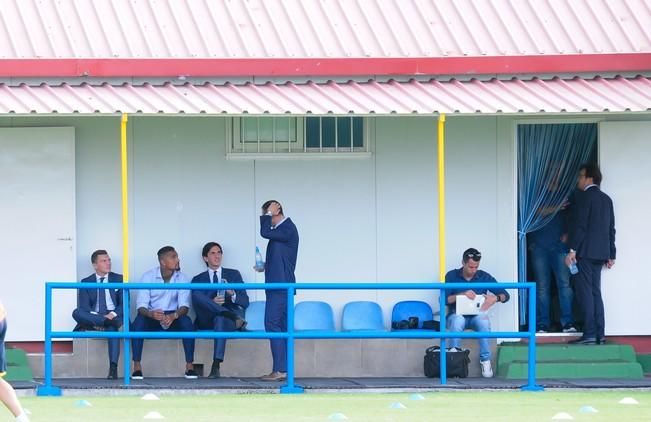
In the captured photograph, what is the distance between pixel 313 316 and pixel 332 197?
48.1 inches

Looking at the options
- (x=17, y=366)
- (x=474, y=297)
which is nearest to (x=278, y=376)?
(x=474, y=297)

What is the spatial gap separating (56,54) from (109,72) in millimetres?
646

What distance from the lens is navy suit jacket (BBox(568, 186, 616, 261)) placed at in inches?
625

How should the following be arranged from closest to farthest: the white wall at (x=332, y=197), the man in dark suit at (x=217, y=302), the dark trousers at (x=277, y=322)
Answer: the dark trousers at (x=277, y=322)
the man in dark suit at (x=217, y=302)
the white wall at (x=332, y=197)

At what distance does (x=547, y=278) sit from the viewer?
55.3 feet

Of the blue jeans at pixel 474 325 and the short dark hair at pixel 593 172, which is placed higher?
A: the short dark hair at pixel 593 172

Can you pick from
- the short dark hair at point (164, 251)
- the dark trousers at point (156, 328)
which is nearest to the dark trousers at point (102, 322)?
the dark trousers at point (156, 328)

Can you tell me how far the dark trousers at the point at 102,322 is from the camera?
15.3 meters

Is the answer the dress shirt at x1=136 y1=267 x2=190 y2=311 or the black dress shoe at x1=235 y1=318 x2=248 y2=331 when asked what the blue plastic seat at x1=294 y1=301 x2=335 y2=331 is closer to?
the black dress shoe at x1=235 y1=318 x2=248 y2=331

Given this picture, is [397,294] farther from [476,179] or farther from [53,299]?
[53,299]

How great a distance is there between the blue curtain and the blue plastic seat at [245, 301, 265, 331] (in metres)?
2.73

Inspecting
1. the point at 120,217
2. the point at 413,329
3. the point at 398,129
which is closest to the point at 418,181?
the point at 398,129

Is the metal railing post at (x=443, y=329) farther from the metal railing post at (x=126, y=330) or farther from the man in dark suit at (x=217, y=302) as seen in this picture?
the metal railing post at (x=126, y=330)

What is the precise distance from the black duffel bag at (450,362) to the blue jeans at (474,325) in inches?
6.4
